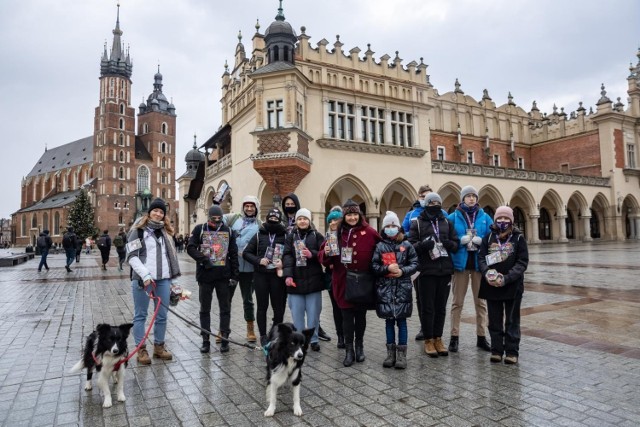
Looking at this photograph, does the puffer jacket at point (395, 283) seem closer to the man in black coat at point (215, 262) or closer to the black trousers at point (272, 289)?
the black trousers at point (272, 289)

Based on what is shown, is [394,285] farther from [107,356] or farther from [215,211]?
[107,356]

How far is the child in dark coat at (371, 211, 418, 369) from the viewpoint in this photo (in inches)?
179

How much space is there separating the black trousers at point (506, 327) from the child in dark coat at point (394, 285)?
0.98 meters

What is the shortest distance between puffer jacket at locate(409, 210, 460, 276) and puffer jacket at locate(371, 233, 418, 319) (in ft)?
1.20

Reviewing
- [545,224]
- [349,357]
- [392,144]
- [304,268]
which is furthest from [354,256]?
[545,224]

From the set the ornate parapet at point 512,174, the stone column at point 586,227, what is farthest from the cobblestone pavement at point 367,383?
the stone column at point 586,227

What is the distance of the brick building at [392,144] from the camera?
2186cm

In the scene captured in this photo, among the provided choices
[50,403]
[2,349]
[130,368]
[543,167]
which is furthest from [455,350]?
[543,167]

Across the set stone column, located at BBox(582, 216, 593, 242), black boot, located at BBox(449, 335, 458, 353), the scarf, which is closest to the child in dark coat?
black boot, located at BBox(449, 335, 458, 353)

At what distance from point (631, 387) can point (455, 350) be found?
175 cm

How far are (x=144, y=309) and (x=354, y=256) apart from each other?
2.50 m

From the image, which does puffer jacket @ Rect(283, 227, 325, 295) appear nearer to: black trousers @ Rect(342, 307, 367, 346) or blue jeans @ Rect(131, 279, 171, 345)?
black trousers @ Rect(342, 307, 367, 346)

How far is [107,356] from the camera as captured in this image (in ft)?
12.1

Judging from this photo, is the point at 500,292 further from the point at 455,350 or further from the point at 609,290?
the point at 609,290
